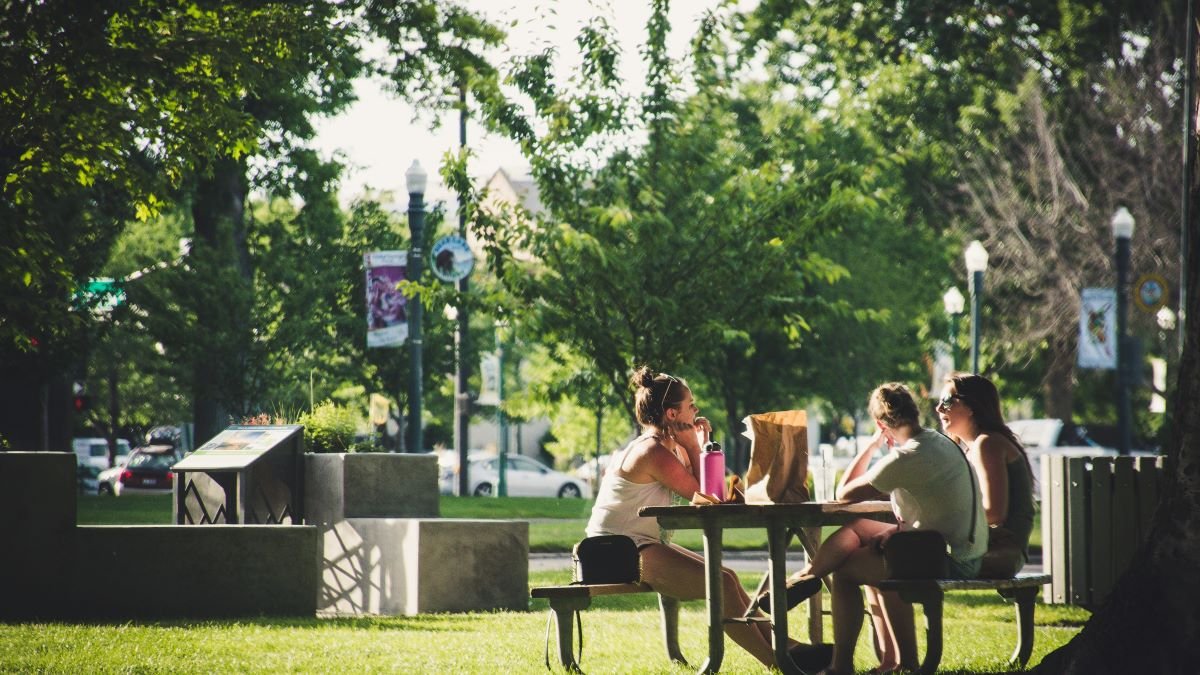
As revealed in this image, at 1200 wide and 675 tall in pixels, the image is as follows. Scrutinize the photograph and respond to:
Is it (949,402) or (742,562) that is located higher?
(949,402)

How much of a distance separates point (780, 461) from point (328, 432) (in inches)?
252

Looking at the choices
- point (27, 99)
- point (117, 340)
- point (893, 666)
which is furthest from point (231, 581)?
point (117, 340)

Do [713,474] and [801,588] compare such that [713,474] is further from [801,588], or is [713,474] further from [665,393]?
[801,588]

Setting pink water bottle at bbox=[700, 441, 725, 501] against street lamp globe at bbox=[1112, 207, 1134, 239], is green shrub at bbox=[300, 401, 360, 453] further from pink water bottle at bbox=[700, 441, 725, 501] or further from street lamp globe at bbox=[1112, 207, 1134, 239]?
street lamp globe at bbox=[1112, 207, 1134, 239]

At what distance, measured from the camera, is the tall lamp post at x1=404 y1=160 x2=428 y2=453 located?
705 inches

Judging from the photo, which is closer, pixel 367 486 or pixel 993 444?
pixel 993 444

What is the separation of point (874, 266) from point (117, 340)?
928 inches

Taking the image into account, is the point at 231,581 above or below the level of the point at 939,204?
below

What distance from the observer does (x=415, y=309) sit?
59.4 feet

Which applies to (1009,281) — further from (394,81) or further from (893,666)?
(893,666)

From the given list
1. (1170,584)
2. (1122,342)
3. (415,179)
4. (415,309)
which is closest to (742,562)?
(415,309)

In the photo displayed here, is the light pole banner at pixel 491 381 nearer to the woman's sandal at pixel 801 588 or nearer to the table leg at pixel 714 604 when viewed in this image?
the woman's sandal at pixel 801 588

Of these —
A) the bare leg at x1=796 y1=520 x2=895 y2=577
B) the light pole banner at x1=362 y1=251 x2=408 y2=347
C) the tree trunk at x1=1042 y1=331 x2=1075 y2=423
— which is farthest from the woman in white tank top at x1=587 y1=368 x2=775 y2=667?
the tree trunk at x1=1042 y1=331 x2=1075 y2=423

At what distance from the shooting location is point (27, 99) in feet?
49.9
